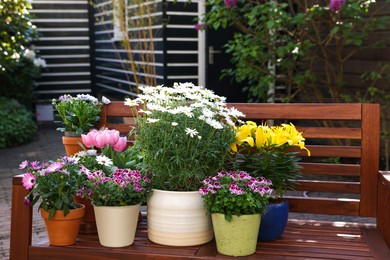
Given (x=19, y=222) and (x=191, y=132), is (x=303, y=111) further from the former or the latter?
(x=19, y=222)

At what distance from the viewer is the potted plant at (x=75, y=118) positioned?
122 inches

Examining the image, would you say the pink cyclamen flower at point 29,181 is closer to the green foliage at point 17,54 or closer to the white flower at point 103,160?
the white flower at point 103,160

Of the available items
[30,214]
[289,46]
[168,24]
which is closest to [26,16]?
[168,24]

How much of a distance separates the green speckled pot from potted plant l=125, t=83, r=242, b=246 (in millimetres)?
130

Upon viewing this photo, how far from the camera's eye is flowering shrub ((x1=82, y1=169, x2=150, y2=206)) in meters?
2.57

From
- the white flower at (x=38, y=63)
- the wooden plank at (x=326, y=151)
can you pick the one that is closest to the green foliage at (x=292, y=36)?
the wooden plank at (x=326, y=151)

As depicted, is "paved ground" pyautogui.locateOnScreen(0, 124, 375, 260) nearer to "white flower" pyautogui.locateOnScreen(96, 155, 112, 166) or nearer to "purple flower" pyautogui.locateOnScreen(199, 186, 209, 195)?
"white flower" pyautogui.locateOnScreen(96, 155, 112, 166)

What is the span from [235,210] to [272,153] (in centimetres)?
39

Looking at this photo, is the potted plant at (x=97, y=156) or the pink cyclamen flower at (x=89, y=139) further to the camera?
the pink cyclamen flower at (x=89, y=139)

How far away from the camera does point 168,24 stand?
8.39 meters

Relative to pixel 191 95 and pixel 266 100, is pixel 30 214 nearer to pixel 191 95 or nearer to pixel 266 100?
pixel 191 95

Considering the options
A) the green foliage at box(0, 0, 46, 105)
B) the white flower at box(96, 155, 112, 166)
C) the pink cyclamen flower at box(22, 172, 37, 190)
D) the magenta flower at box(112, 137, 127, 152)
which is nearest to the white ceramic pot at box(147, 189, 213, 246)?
the white flower at box(96, 155, 112, 166)

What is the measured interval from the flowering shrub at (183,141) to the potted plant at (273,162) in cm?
10

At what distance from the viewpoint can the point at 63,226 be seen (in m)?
2.61
